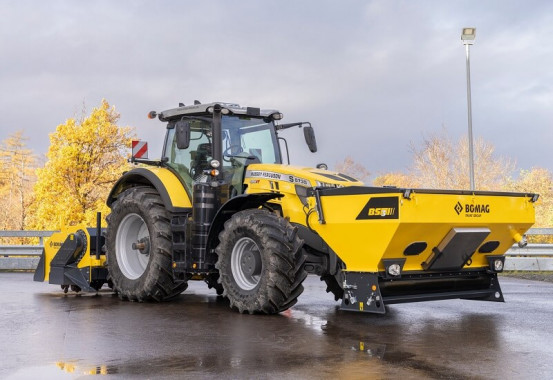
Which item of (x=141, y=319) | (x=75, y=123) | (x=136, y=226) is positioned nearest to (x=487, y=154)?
(x=75, y=123)

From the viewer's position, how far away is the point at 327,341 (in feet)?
22.6

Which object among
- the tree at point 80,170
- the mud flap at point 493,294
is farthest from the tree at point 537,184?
the mud flap at point 493,294

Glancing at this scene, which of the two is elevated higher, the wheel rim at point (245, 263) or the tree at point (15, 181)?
the tree at point (15, 181)

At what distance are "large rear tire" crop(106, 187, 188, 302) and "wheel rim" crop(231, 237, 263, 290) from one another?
128 cm

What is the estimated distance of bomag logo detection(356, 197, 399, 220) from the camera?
766 centimetres

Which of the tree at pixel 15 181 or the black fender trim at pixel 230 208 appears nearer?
the black fender trim at pixel 230 208

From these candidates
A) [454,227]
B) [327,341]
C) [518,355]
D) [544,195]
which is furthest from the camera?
[544,195]

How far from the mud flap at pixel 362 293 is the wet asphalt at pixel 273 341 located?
0.75ft

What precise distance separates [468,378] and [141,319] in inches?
173

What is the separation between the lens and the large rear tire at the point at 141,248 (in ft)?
32.5

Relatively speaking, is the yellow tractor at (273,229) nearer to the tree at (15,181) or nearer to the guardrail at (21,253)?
the guardrail at (21,253)

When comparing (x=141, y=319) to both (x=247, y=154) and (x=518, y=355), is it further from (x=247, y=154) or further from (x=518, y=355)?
(x=518, y=355)

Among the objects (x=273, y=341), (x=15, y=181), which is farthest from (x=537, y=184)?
(x=15, y=181)

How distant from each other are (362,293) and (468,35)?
569 inches
